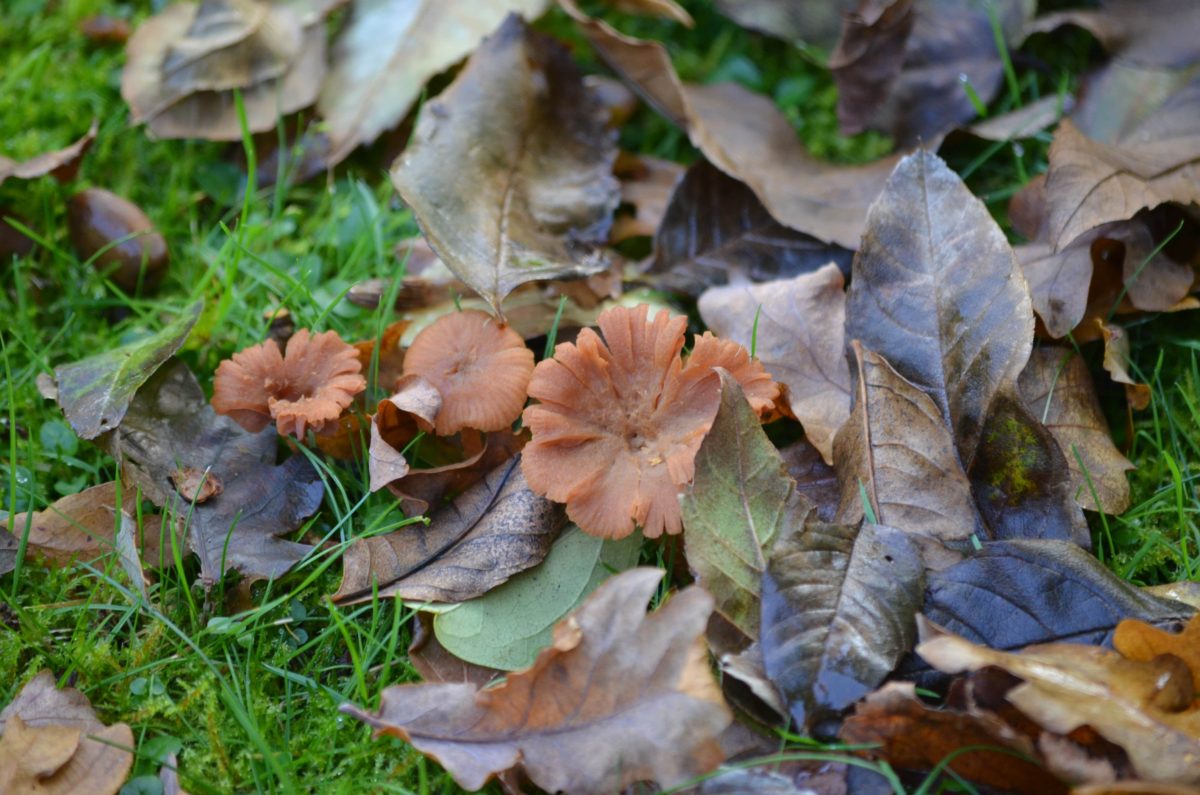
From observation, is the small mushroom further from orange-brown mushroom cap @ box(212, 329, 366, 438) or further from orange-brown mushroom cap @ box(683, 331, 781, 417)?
orange-brown mushroom cap @ box(683, 331, 781, 417)

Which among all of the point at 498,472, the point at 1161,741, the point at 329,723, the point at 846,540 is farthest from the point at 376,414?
the point at 1161,741

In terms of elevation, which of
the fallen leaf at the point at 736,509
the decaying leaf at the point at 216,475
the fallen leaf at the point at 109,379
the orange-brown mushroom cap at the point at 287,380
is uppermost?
the fallen leaf at the point at 736,509

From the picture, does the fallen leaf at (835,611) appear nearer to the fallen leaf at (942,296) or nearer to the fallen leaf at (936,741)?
the fallen leaf at (936,741)

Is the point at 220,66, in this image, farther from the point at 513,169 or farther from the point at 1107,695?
the point at 1107,695

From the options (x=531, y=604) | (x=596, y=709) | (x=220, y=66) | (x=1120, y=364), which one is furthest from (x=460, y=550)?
(x=220, y=66)

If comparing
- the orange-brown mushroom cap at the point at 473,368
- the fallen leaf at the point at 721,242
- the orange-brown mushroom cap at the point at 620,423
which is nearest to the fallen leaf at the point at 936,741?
the orange-brown mushroom cap at the point at 620,423

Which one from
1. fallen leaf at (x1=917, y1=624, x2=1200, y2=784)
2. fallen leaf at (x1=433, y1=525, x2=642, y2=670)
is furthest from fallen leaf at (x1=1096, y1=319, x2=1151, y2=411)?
fallen leaf at (x1=433, y1=525, x2=642, y2=670)

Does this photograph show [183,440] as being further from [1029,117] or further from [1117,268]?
[1029,117]
